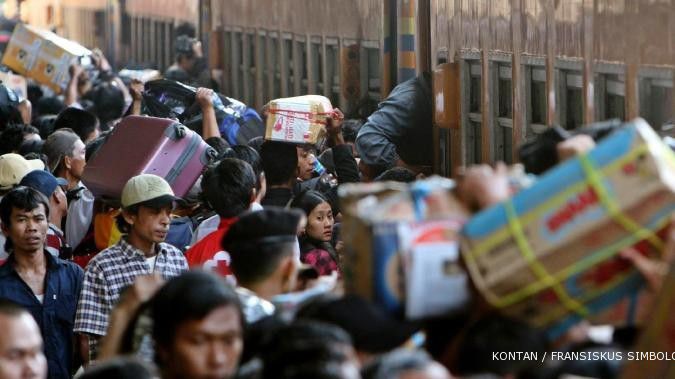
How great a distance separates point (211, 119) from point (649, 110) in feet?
15.2

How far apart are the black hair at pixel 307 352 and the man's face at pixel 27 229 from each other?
3.78 meters

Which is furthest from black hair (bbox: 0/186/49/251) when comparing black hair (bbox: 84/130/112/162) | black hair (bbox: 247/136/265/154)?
black hair (bbox: 247/136/265/154)

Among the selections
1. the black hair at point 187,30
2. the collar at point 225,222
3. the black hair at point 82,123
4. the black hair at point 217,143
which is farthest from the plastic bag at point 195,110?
the black hair at point 187,30

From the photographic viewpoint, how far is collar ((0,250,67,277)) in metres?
7.05

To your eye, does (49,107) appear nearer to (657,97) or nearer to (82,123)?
(82,123)

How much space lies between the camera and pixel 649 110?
6.60 metres

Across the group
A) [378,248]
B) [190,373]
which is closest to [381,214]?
[378,248]

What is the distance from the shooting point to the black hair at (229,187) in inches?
276

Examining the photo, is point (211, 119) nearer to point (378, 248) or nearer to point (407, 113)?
point (407, 113)

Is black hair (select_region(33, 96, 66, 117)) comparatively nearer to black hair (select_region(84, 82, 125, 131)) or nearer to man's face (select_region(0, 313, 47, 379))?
black hair (select_region(84, 82, 125, 131))

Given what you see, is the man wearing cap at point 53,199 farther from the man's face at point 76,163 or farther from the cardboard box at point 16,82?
the cardboard box at point 16,82

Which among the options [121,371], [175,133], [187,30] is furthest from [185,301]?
[187,30]

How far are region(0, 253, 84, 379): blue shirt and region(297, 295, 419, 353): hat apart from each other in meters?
3.52

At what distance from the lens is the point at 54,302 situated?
7070mm
